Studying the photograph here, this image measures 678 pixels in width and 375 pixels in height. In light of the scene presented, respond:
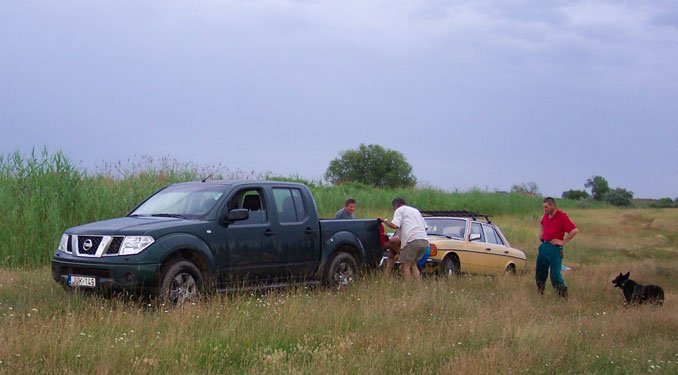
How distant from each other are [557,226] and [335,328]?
18.8ft

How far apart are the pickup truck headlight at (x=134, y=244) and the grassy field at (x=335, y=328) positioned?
63 cm

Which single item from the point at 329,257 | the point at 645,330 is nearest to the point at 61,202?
the point at 329,257

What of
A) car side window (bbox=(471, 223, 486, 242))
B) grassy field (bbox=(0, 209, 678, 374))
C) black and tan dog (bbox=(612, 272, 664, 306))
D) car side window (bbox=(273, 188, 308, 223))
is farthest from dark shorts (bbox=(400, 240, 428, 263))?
black and tan dog (bbox=(612, 272, 664, 306))

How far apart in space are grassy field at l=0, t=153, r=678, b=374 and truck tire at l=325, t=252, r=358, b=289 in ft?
0.97

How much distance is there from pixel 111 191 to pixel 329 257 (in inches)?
297

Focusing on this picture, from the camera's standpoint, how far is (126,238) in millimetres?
9820

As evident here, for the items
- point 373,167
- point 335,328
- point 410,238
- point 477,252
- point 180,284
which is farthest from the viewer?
point 373,167

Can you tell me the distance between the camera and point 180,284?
10.1 meters

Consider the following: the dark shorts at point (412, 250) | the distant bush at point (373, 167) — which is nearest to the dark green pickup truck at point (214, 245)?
the dark shorts at point (412, 250)

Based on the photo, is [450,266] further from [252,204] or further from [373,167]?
[373,167]

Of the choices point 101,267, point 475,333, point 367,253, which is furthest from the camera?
point 367,253

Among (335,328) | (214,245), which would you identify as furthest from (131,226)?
(335,328)

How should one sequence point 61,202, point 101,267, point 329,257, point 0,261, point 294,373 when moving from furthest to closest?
point 61,202 → point 0,261 → point 329,257 → point 101,267 → point 294,373

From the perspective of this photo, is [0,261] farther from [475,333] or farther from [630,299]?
[630,299]
